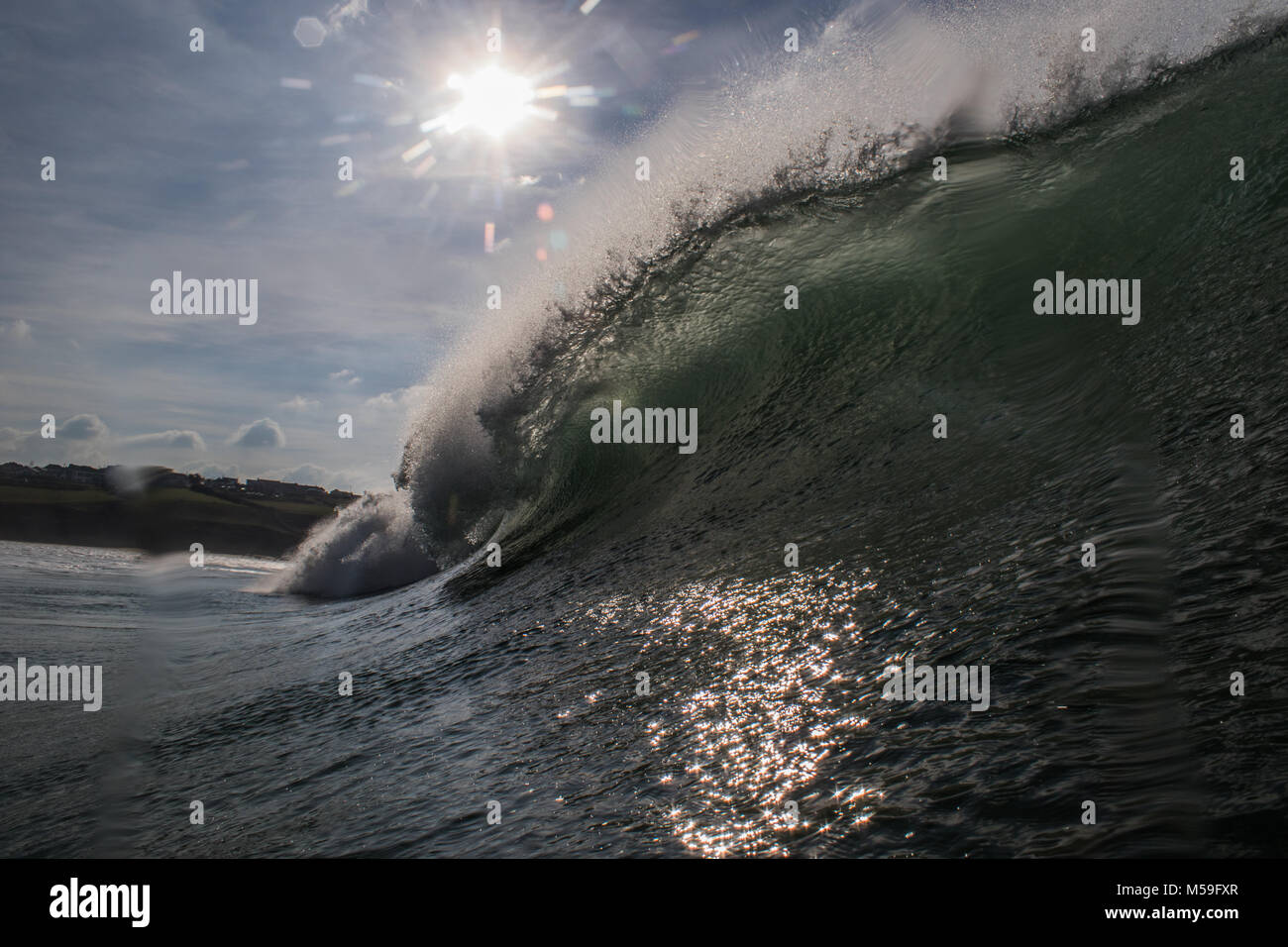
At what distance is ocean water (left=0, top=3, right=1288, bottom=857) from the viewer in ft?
6.84

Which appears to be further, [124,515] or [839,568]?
[124,515]

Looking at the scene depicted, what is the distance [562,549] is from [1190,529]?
428cm

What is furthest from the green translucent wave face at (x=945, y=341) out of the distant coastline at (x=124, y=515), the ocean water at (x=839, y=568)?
Answer: the distant coastline at (x=124, y=515)

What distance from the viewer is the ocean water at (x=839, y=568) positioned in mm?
2086

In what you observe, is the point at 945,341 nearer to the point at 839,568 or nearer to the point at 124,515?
the point at 839,568

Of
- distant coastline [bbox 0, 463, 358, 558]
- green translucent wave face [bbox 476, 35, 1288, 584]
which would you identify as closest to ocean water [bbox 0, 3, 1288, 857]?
green translucent wave face [bbox 476, 35, 1288, 584]

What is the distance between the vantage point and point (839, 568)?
3.62 meters


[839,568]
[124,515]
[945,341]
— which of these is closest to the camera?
[839,568]

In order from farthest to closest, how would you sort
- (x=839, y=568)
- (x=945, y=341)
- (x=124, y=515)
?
(x=124, y=515)
(x=945, y=341)
(x=839, y=568)

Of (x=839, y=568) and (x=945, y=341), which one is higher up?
(x=945, y=341)

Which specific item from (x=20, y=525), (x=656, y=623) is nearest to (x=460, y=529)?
(x=656, y=623)

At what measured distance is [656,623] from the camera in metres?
3.85

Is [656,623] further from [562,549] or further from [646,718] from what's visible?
[562,549]

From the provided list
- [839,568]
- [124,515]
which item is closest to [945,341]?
[839,568]
